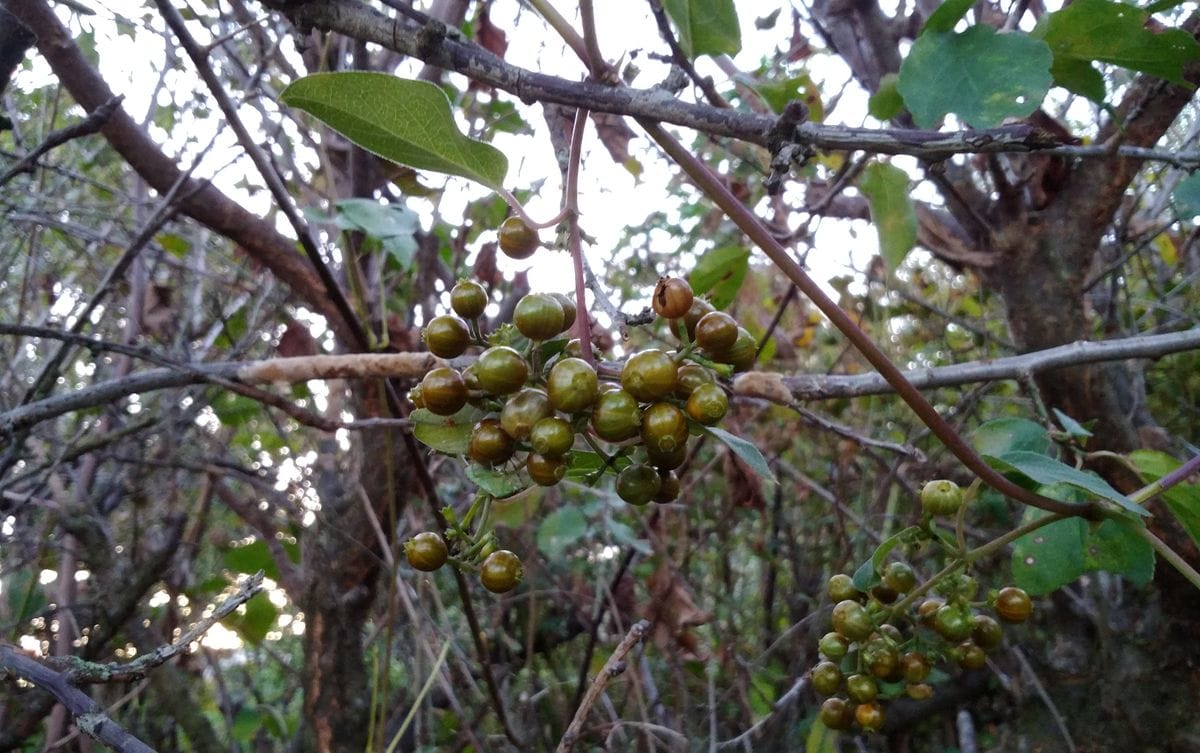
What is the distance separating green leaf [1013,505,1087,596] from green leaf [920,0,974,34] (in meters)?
0.70

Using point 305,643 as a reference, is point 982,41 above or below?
above

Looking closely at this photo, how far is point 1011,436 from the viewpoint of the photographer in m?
1.17

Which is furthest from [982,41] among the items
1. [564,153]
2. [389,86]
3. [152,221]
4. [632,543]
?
[152,221]

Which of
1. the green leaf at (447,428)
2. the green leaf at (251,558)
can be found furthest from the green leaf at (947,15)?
the green leaf at (251,558)

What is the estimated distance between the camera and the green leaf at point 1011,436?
1.16m

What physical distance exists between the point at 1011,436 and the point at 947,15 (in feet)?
2.06

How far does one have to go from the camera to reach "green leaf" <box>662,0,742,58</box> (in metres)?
1.00

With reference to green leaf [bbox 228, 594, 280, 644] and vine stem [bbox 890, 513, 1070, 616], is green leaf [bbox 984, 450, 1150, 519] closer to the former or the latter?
vine stem [bbox 890, 513, 1070, 616]

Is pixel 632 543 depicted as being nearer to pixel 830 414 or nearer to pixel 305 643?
pixel 305 643

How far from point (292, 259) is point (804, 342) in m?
1.87

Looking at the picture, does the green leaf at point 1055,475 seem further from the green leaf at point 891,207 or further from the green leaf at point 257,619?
the green leaf at point 257,619

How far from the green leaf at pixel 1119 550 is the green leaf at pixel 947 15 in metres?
0.75

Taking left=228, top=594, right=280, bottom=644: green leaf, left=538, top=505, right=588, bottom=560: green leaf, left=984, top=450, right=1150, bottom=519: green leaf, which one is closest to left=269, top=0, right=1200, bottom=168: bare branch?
left=984, top=450, right=1150, bottom=519: green leaf

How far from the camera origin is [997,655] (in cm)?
272
